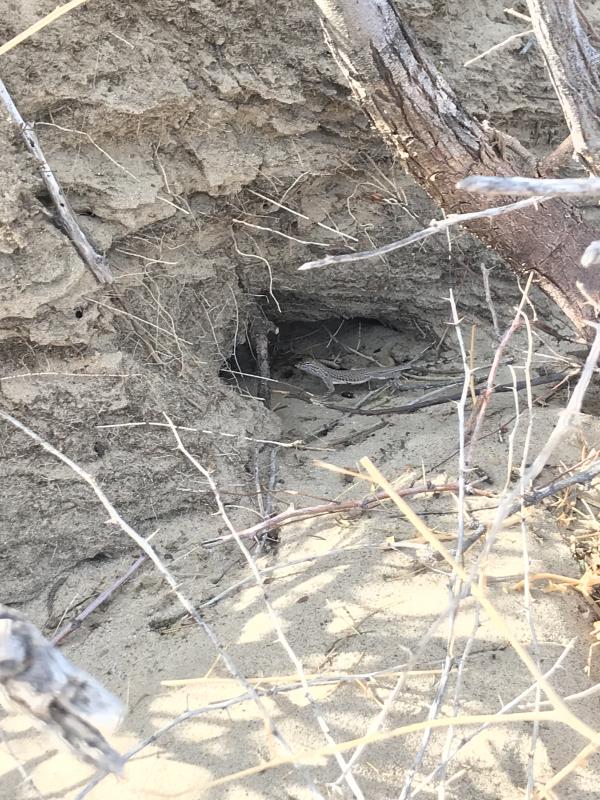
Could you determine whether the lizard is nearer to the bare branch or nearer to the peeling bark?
the peeling bark

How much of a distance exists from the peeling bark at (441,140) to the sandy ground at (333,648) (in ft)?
2.03

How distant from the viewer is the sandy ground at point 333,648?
1.48 metres

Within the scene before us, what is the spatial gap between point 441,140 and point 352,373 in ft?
4.88

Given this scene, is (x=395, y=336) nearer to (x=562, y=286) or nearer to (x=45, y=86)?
(x=562, y=286)

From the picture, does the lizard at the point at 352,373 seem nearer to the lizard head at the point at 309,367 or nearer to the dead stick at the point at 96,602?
the lizard head at the point at 309,367

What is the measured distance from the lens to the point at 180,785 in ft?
4.90

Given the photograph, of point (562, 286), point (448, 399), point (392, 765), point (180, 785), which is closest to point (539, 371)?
point (448, 399)

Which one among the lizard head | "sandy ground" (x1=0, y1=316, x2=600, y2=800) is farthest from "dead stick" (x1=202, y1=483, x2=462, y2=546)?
the lizard head

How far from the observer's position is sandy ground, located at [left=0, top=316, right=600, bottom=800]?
148 centimetres

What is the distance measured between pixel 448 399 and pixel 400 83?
130 cm

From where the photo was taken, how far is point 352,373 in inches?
129

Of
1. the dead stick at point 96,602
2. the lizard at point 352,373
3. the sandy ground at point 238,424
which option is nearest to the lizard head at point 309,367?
the lizard at point 352,373

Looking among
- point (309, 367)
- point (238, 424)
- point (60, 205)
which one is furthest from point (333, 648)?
point (309, 367)

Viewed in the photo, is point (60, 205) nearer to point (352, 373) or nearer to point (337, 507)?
point (337, 507)
